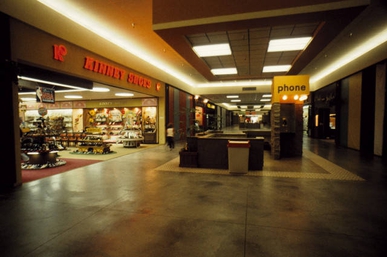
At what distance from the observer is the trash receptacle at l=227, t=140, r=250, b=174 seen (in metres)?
5.82

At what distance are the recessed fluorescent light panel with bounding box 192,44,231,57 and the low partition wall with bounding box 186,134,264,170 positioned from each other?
3.45 m

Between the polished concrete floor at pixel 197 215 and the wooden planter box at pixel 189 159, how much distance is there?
1059 millimetres

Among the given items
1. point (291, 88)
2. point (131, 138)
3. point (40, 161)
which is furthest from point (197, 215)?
point (131, 138)

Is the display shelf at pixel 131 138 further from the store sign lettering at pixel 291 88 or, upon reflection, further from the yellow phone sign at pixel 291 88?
the store sign lettering at pixel 291 88

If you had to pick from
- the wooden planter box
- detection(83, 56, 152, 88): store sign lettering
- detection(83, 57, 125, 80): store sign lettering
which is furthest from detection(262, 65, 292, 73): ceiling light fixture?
detection(83, 57, 125, 80): store sign lettering

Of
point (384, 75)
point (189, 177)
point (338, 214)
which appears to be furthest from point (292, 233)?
point (384, 75)

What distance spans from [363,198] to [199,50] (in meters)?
6.71

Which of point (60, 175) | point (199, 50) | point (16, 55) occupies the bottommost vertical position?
point (60, 175)

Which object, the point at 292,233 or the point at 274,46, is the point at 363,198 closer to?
the point at 292,233

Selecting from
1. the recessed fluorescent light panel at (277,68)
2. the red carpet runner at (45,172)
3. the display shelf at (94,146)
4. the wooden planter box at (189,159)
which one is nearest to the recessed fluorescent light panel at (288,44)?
the recessed fluorescent light panel at (277,68)

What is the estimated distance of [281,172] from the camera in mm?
5973

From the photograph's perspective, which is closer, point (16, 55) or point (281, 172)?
point (16, 55)

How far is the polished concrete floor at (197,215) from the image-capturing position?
8.04 ft

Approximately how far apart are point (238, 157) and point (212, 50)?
14.7 ft
